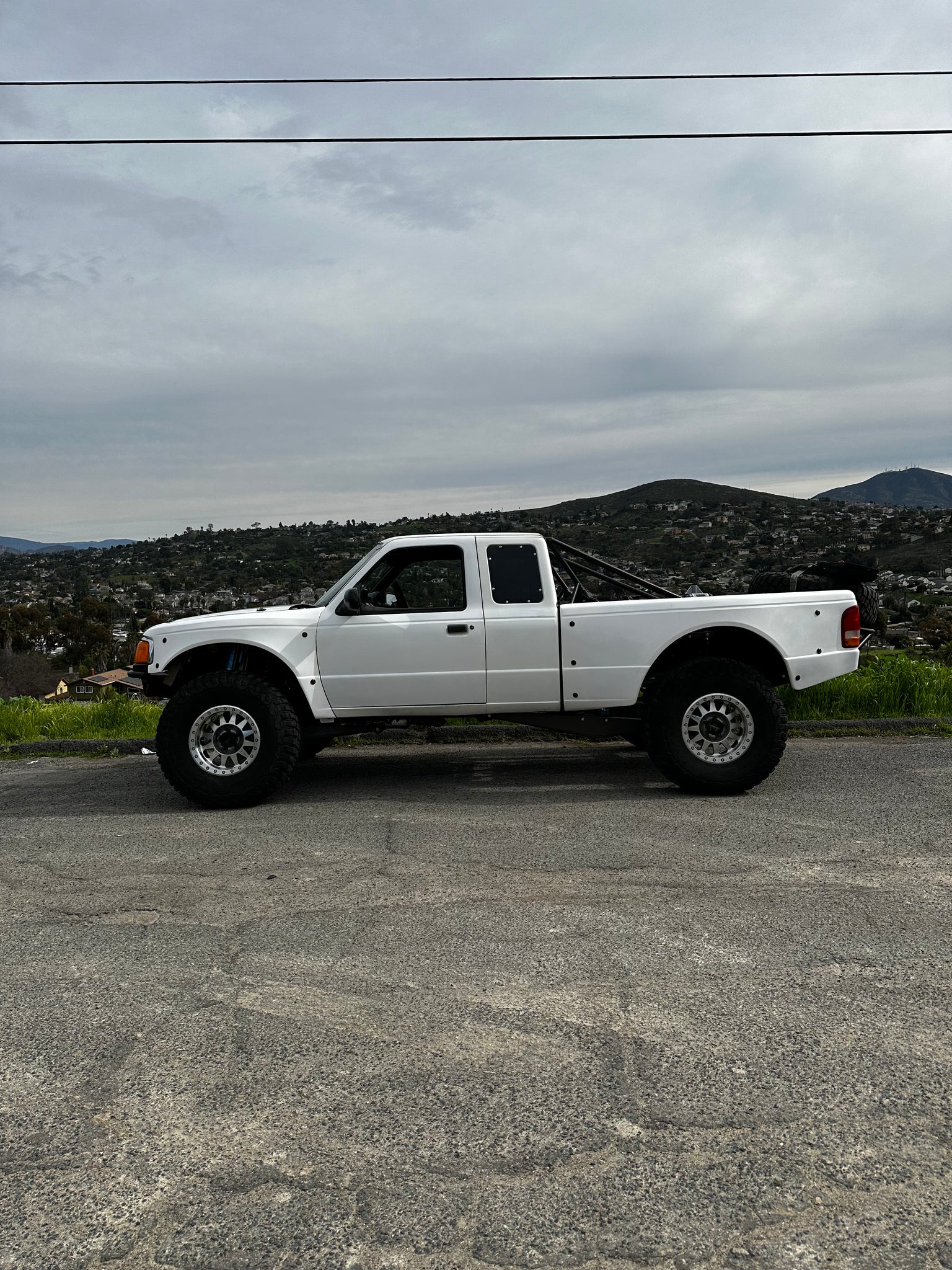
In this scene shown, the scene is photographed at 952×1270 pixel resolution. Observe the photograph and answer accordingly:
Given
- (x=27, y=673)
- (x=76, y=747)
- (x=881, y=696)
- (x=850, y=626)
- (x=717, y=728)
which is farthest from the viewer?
(x=27, y=673)

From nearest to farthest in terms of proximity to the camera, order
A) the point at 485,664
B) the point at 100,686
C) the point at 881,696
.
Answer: the point at 485,664, the point at 881,696, the point at 100,686

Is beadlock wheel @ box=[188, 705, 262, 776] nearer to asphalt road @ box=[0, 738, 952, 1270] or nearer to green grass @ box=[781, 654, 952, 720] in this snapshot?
asphalt road @ box=[0, 738, 952, 1270]

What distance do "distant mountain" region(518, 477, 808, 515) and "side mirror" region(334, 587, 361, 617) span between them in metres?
15.5

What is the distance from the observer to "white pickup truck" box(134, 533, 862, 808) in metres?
7.06

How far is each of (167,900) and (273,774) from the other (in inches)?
81.5

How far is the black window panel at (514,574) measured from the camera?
7.46 m

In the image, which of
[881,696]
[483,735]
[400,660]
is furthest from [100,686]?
[881,696]

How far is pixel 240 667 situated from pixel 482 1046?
4714 mm

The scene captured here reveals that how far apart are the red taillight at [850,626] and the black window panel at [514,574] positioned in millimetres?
2331

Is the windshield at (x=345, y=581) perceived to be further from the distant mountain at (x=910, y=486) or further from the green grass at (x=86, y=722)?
the distant mountain at (x=910, y=486)

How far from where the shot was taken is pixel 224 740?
23.5 ft

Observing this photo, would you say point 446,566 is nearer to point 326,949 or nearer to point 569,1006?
point 326,949

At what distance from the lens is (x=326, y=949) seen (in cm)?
425

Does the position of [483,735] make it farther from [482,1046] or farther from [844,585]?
[482,1046]
